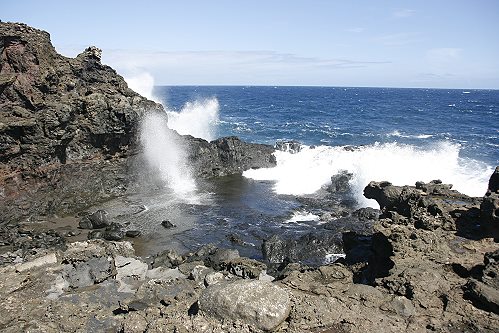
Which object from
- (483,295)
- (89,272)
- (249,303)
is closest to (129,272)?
(89,272)

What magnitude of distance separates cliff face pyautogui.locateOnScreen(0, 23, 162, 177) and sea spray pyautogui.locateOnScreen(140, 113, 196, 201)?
1620 mm

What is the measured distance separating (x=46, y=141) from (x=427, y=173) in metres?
Result: 25.0

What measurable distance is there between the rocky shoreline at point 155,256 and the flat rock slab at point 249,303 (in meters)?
0.02

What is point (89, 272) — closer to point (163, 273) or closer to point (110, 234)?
point (163, 273)

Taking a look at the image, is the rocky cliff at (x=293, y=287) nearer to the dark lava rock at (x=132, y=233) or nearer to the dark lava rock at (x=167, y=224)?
the dark lava rock at (x=132, y=233)

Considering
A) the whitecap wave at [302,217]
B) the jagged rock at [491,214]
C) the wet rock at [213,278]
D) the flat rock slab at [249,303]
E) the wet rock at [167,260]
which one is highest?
the jagged rock at [491,214]

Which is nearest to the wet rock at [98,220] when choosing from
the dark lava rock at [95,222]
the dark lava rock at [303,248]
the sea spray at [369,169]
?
the dark lava rock at [95,222]

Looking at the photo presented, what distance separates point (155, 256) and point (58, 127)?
10130 mm

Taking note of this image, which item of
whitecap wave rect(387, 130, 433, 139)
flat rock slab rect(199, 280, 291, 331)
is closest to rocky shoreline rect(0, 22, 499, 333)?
flat rock slab rect(199, 280, 291, 331)

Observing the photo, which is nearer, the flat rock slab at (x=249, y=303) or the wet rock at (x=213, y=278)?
the flat rock slab at (x=249, y=303)

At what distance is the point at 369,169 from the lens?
28.8m

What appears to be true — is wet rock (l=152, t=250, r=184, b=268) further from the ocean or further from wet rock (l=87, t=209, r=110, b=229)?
wet rock (l=87, t=209, r=110, b=229)

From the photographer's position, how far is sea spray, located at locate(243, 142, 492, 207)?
27.1 meters

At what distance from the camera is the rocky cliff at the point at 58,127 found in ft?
64.1
